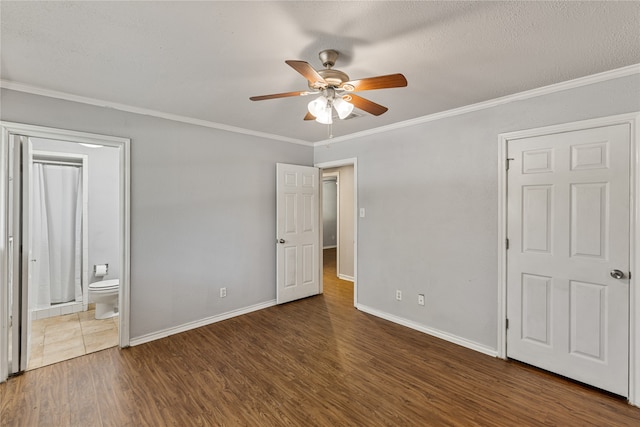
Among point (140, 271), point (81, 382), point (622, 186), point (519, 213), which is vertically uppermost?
point (622, 186)

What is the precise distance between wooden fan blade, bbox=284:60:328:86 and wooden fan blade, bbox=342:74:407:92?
16 cm

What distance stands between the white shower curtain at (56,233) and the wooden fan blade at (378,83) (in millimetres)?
4120

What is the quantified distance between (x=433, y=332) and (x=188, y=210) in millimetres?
3070

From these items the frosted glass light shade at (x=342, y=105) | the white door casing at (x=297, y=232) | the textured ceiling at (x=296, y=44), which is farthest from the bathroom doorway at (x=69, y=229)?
the frosted glass light shade at (x=342, y=105)

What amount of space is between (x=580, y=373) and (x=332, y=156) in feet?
11.4

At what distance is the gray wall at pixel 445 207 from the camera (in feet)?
8.14

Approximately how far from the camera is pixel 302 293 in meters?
4.33

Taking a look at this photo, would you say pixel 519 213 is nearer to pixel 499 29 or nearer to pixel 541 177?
A: pixel 541 177

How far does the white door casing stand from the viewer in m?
4.08

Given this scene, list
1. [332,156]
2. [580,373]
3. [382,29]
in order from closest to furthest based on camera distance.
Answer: [382,29] → [580,373] → [332,156]

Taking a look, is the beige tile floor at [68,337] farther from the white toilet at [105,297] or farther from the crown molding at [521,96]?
the crown molding at [521,96]

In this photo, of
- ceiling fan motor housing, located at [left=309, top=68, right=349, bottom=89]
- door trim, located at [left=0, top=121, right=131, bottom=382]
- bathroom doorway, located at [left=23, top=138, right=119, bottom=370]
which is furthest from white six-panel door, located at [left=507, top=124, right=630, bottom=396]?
bathroom doorway, located at [left=23, top=138, right=119, bottom=370]

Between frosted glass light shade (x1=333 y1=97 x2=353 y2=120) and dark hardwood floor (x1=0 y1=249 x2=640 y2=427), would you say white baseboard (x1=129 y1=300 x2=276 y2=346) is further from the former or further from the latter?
frosted glass light shade (x1=333 y1=97 x2=353 y2=120)

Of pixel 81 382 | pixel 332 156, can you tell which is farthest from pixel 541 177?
pixel 81 382
